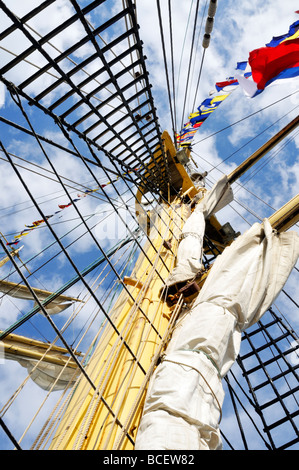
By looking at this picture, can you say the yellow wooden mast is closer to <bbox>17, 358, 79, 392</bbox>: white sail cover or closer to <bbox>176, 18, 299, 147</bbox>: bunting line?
<bbox>176, 18, 299, 147</bbox>: bunting line

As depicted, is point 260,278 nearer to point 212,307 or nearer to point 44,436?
point 212,307

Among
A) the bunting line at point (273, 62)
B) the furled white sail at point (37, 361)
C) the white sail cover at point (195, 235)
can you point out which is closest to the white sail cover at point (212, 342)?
the white sail cover at point (195, 235)

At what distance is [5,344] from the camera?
8.38 meters

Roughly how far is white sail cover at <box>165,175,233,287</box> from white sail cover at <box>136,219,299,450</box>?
2.24 feet

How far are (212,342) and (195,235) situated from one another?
283 centimetres

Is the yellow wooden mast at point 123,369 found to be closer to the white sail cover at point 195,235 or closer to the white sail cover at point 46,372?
the white sail cover at point 195,235

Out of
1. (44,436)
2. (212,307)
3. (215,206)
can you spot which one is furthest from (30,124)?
(215,206)

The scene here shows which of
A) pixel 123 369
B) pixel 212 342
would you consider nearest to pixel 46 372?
pixel 123 369

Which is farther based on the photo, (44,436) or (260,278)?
(260,278)

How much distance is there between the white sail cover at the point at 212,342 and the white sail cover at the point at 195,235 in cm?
68

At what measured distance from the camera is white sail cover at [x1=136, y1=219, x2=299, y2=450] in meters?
1.82

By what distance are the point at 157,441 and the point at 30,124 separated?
222 cm

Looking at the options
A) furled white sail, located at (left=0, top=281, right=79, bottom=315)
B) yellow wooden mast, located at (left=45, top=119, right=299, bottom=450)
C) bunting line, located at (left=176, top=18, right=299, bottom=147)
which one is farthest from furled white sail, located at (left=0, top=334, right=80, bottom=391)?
bunting line, located at (left=176, top=18, right=299, bottom=147)
